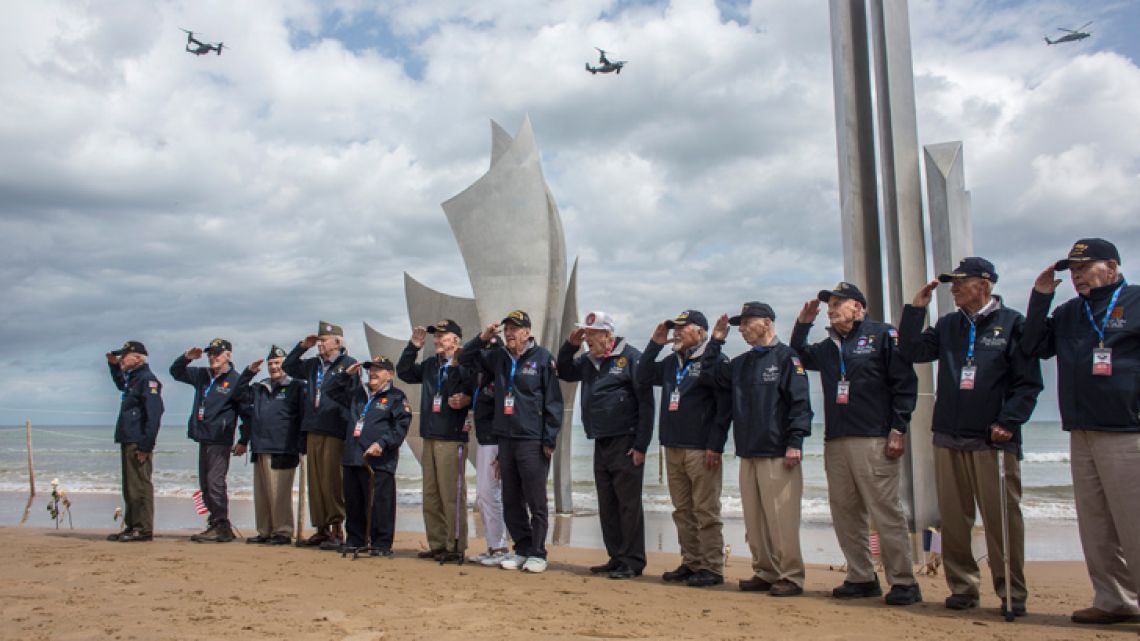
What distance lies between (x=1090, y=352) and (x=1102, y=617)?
1073 millimetres

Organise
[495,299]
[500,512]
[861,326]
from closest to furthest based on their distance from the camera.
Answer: [861,326] < [500,512] < [495,299]

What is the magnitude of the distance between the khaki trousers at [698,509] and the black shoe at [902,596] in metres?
0.94

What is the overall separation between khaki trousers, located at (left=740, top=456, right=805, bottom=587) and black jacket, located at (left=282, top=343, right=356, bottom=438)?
2.85 metres

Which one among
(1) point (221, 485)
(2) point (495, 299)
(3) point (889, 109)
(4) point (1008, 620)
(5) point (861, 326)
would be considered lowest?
(4) point (1008, 620)

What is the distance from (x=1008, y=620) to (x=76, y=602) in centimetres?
398

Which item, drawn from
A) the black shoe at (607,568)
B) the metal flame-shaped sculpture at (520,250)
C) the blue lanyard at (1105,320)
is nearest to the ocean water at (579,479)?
the metal flame-shaped sculpture at (520,250)

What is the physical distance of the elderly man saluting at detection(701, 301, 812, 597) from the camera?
4277mm

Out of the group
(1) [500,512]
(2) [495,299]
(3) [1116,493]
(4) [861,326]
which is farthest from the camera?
(2) [495,299]

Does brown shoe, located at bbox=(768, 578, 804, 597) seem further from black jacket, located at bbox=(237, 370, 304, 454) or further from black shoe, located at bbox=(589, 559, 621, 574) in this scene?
black jacket, located at bbox=(237, 370, 304, 454)

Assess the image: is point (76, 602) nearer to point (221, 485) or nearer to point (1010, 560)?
point (221, 485)

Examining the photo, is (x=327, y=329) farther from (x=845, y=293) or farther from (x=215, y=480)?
(x=845, y=293)

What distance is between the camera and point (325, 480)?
19.7 feet

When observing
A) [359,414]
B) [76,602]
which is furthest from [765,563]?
[76,602]

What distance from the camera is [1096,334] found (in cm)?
346
